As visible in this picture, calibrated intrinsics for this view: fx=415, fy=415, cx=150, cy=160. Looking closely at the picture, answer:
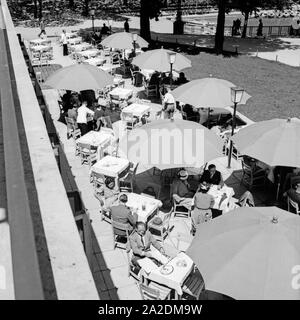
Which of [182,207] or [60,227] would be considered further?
[182,207]

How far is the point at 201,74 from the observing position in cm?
2105

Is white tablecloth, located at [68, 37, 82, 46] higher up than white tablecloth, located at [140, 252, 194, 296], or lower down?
higher up

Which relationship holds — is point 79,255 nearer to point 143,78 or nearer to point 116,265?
point 116,265

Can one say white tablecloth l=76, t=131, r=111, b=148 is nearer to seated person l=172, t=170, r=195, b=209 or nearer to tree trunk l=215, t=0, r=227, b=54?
seated person l=172, t=170, r=195, b=209

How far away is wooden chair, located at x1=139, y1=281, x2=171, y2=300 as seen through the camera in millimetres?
6059

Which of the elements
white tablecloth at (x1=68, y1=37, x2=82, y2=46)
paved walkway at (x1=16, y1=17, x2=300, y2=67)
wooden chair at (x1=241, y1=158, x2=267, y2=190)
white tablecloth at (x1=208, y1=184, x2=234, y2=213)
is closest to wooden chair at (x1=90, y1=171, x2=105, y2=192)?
white tablecloth at (x1=208, y1=184, x2=234, y2=213)

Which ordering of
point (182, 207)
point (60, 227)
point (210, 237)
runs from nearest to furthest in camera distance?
point (60, 227), point (210, 237), point (182, 207)

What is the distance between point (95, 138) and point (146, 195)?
3.00 metres

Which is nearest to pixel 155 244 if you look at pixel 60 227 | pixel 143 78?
pixel 60 227

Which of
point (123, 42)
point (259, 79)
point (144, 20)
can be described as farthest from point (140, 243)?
point (144, 20)

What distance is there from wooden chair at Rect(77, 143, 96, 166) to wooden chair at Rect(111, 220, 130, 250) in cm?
352

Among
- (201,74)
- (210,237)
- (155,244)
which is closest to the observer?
(210,237)

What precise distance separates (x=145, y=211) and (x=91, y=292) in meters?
4.89
